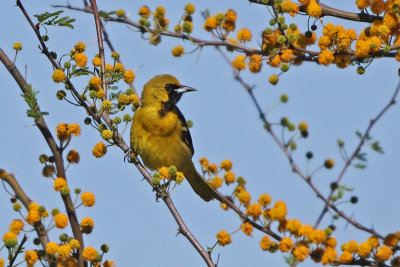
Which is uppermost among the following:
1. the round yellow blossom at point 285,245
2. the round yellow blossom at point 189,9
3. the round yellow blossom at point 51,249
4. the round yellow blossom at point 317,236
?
the round yellow blossom at point 189,9

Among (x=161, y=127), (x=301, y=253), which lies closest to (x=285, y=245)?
(x=301, y=253)

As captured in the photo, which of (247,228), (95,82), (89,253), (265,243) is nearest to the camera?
(89,253)

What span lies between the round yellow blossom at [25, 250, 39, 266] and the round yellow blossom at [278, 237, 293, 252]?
1.24 m

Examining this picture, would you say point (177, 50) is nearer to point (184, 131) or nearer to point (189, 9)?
point (189, 9)

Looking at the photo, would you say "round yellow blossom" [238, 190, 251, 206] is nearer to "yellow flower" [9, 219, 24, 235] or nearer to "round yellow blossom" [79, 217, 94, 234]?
"round yellow blossom" [79, 217, 94, 234]

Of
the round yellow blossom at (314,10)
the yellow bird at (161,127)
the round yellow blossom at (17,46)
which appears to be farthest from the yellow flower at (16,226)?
the yellow bird at (161,127)

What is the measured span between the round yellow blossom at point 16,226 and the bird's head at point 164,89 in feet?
10.7

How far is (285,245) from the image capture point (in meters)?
3.55

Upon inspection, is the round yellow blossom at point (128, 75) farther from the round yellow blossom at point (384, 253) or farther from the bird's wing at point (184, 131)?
the bird's wing at point (184, 131)

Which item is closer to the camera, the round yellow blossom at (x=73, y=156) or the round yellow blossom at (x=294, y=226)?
the round yellow blossom at (x=294, y=226)

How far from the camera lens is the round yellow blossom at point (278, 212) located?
142 inches

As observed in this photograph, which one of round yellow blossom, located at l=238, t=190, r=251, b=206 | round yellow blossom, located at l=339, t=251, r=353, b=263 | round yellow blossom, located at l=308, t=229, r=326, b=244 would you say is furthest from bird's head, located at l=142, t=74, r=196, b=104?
round yellow blossom, located at l=339, t=251, r=353, b=263

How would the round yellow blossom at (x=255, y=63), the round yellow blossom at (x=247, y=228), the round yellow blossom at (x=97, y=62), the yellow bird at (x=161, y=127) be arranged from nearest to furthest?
the round yellow blossom at (x=247, y=228) → the round yellow blossom at (x=97, y=62) → the round yellow blossom at (x=255, y=63) → the yellow bird at (x=161, y=127)

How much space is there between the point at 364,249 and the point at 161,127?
10.3 ft
